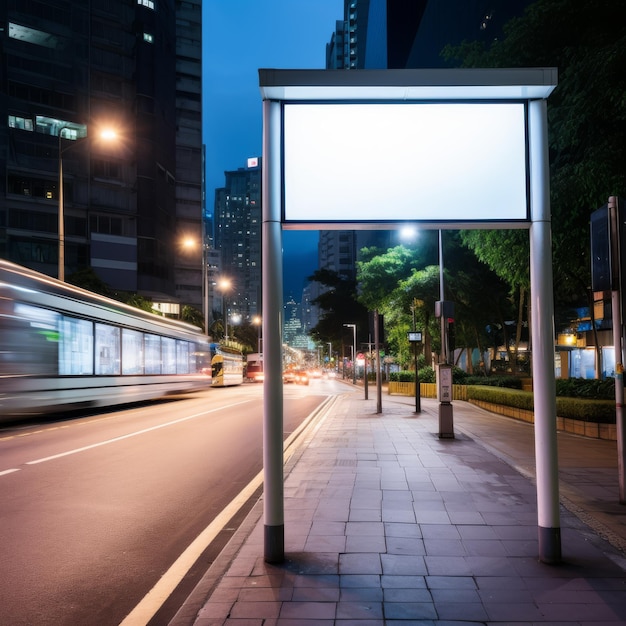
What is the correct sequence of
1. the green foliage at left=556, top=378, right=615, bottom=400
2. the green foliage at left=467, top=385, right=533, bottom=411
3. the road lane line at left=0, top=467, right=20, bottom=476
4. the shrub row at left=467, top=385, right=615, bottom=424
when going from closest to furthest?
the road lane line at left=0, top=467, right=20, bottom=476 → the shrub row at left=467, top=385, right=615, bottom=424 → the green foliage at left=556, top=378, right=615, bottom=400 → the green foliage at left=467, top=385, right=533, bottom=411

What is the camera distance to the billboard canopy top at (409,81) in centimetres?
513

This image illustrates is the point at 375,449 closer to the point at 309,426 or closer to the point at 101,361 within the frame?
the point at 309,426

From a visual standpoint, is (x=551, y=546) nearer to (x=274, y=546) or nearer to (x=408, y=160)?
(x=274, y=546)

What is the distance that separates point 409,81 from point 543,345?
2.39m

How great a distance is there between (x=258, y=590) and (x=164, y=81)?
77773 mm

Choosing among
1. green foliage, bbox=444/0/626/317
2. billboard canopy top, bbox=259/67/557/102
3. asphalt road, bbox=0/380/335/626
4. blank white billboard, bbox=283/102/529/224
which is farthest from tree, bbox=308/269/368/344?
billboard canopy top, bbox=259/67/557/102

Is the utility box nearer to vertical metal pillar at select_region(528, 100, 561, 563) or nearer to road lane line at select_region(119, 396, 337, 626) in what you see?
road lane line at select_region(119, 396, 337, 626)

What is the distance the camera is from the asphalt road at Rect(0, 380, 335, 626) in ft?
15.4

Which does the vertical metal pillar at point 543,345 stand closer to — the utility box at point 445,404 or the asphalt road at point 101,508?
the asphalt road at point 101,508

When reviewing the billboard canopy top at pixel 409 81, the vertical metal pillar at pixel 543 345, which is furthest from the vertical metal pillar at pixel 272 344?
the vertical metal pillar at pixel 543 345

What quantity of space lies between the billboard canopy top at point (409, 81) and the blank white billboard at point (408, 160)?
208mm

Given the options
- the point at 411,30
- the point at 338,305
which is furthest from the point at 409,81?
the point at 411,30

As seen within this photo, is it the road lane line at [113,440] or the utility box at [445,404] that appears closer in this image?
the road lane line at [113,440]

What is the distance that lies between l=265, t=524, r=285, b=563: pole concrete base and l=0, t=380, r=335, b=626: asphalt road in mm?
898
